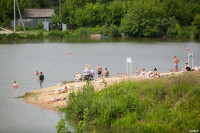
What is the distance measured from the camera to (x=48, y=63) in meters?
42.3

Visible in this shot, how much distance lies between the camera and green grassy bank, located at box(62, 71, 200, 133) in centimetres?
1745

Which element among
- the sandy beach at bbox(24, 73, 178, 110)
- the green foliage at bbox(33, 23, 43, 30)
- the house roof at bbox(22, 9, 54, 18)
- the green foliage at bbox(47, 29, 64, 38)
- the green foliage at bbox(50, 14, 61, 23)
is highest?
the house roof at bbox(22, 9, 54, 18)

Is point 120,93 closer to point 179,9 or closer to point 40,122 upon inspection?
point 40,122

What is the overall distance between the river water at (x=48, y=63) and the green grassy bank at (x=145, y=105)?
99cm

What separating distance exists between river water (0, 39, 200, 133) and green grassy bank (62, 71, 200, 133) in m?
0.99

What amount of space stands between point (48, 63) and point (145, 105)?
24885 mm

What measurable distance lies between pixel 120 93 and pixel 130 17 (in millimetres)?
56655

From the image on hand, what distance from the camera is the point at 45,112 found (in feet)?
69.7

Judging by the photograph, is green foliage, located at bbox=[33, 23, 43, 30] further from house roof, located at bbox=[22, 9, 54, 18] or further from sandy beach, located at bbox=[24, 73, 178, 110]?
sandy beach, located at bbox=[24, 73, 178, 110]

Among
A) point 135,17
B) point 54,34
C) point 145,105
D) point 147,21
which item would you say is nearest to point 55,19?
point 54,34

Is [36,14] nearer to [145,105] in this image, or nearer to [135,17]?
[135,17]

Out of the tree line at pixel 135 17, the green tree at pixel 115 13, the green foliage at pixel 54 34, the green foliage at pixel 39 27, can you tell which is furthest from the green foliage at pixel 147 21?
the green foliage at pixel 39 27

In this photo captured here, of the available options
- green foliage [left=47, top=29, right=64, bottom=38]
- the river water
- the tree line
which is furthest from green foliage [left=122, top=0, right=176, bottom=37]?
the river water

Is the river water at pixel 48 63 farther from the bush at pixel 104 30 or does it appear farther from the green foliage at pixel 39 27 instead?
the green foliage at pixel 39 27
